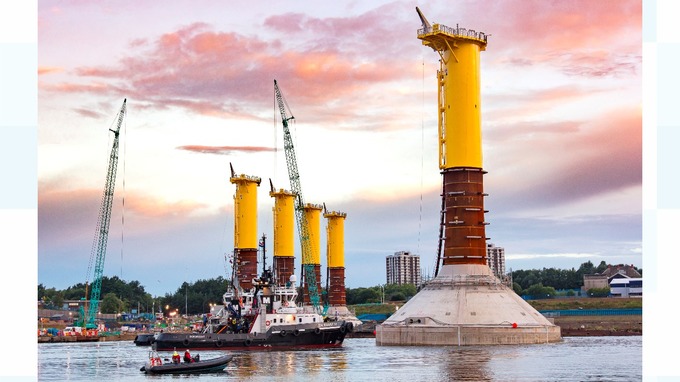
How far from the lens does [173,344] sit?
133 m

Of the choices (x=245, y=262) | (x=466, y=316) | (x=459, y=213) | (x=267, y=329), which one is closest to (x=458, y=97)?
(x=459, y=213)

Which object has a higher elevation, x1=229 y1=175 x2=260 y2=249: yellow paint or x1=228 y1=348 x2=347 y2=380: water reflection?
x1=229 y1=175 x2=260 y2=249: yellow paint

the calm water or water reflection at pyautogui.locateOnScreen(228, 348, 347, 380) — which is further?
water reflection at pyautogui.locateOnScreen(228, 348, 347, 380)

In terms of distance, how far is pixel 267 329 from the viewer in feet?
435

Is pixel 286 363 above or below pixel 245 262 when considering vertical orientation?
below

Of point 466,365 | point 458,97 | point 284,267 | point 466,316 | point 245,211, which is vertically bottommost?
point 466,365

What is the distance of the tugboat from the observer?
13038 centimetres

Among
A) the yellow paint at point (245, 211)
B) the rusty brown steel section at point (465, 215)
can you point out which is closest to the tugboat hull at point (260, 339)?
the rusty brown steel section at point (465, 215)

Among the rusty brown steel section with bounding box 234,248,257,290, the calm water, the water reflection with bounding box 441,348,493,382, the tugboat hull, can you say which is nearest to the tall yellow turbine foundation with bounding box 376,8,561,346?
the calm water

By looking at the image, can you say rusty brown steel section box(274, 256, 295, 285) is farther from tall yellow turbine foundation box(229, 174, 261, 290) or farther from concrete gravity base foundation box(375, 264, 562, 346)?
concrete gravity base foundation box(375, 264, 562, 346)

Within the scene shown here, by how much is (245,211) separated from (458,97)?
7687 centimetres

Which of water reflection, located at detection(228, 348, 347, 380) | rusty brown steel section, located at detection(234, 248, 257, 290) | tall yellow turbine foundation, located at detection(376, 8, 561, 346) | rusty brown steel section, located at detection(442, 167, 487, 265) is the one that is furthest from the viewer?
rusty brown steel section, located at detection(234, 248, 257, 290)

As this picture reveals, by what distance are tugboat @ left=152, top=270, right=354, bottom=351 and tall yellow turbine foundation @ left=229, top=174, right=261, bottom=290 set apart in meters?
46.3

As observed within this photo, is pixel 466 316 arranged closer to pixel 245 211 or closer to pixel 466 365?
pixel 466 365
